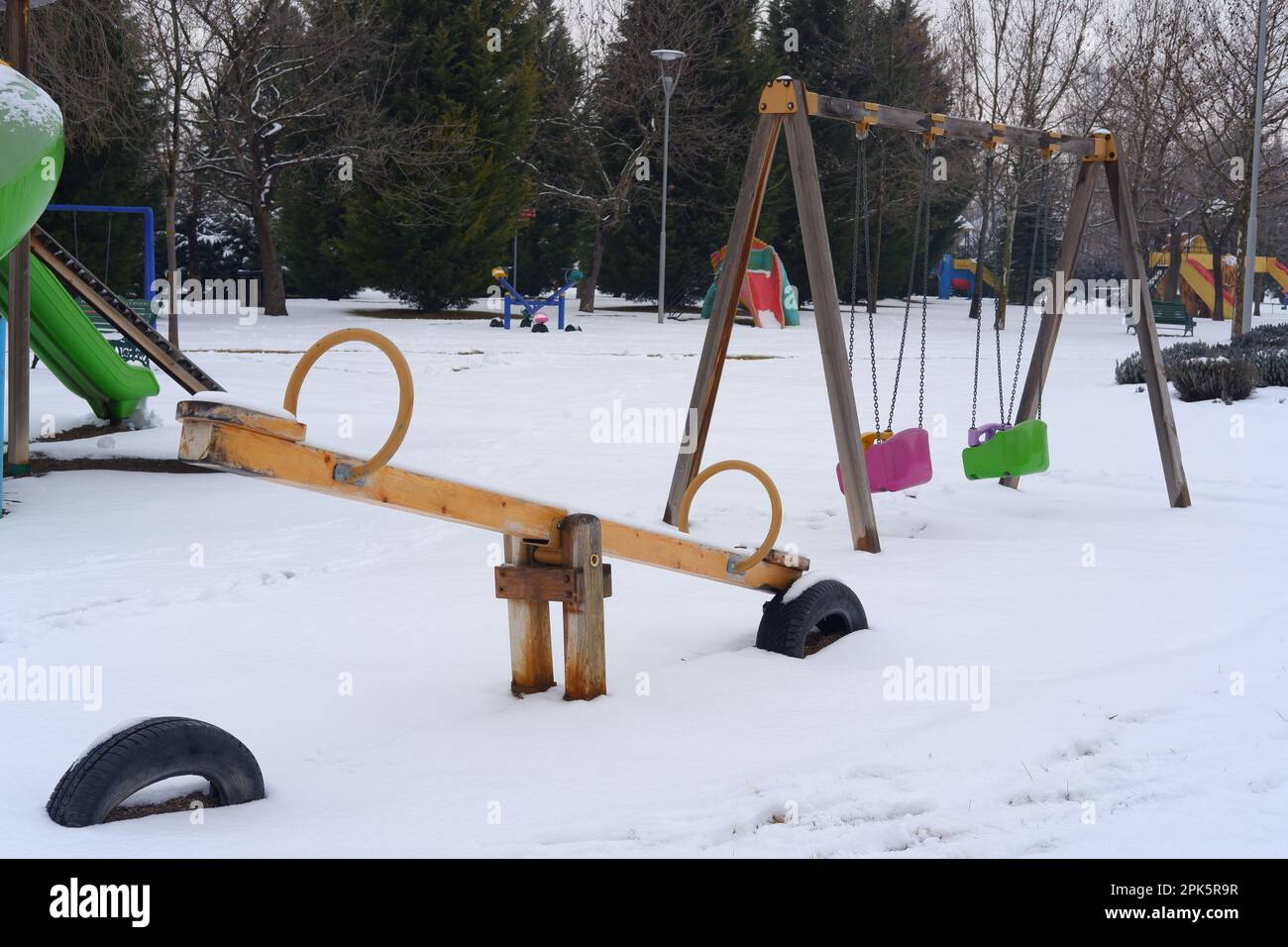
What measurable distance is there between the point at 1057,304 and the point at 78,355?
6879 millimetres

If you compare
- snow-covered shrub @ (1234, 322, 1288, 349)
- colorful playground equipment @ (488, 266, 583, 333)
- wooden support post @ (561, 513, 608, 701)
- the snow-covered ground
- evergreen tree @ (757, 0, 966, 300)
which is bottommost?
the snow-covered ground

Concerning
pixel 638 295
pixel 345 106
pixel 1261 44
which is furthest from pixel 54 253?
pixel 638 295

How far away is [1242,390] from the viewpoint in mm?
11578

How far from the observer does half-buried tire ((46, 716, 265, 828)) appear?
277cm

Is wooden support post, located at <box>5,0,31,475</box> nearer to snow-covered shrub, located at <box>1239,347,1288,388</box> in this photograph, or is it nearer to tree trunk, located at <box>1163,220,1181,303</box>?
snow-covered shrub, located at <box>1239,347,1288,388</box>

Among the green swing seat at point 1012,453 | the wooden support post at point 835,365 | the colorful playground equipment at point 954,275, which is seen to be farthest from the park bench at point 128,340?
the colorful playground equipment at point 954,275

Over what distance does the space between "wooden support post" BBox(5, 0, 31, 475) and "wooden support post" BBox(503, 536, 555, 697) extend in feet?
16.2

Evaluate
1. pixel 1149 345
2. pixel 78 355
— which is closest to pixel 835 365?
pixel 1149 345

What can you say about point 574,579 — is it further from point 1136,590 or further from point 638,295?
point 638,295

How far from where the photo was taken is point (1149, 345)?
7.75 m

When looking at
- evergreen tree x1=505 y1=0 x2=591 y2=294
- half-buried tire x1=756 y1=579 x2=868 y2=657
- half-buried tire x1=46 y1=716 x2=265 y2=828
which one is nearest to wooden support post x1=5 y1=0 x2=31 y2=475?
half-buried tire x1=756 y1=579 x2=868 y2=657

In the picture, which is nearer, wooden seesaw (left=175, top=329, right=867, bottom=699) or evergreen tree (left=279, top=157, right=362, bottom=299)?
wooden seesaw (left=175, top=329, right=867, bottom=699)

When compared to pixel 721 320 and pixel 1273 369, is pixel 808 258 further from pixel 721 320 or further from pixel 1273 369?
pixel 1273 369

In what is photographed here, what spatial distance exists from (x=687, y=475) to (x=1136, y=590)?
2271 millimetres
